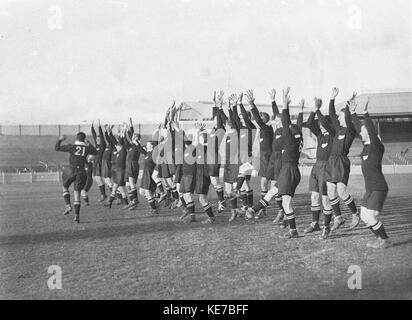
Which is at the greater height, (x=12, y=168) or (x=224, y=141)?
(x=224, y=141)

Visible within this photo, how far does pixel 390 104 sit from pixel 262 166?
39534 mm

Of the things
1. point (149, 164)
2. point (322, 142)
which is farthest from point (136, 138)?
point (322, 142)

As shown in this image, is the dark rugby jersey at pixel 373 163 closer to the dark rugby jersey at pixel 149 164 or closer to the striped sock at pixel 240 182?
the striped sock at pixel 240 182

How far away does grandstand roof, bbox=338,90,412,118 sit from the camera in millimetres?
47094

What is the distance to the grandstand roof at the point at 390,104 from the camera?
47094 mm

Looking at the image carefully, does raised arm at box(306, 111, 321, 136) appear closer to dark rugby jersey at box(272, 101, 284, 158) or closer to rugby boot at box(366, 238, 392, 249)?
dark rugby jersey at box(272, 101, 284, 158)

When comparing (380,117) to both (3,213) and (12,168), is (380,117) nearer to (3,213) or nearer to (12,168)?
(12,168)

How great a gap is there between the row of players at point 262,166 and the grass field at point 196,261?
0.59 meters

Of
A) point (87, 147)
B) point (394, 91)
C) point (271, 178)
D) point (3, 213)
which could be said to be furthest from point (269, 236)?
point (394, 91)

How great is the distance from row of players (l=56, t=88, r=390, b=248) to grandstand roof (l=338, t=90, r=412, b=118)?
35.2 metres

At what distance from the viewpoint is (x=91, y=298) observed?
19.8 ft

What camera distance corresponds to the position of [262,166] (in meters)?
12.1
